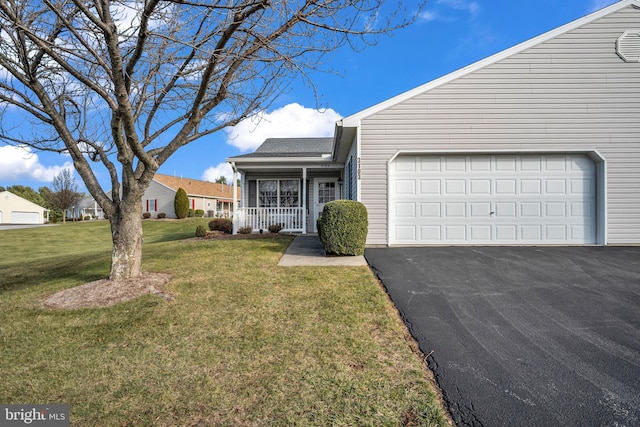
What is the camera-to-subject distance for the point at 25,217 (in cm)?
3384

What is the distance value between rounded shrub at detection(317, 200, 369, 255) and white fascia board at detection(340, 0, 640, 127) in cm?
240

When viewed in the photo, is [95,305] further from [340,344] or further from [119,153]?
[340,344]

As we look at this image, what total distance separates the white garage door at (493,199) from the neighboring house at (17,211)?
139 feet

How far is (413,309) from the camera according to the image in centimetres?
393

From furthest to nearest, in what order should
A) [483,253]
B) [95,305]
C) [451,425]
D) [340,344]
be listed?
[483,253]
[95,305]
[340,344]
[451,425]

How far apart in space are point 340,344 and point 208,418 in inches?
Answer: 53.8

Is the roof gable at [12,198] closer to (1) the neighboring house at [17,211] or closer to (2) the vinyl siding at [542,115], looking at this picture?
(1) the neighboring house at [17,211]

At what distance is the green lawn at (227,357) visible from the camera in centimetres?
221

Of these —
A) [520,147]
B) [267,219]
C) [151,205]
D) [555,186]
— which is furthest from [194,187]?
[555,186]

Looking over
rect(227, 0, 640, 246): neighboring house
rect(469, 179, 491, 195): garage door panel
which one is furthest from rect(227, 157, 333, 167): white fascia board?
rect(469, 179, 491, 195): garage door panel

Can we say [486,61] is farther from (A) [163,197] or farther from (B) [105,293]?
(A) [163,197]

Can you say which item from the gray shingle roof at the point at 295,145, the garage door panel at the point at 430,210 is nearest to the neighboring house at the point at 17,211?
the gray shingle roof at the point at 295,145

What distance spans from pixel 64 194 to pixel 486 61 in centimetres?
3713

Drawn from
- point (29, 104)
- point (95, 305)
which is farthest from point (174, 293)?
point (29, 104)
